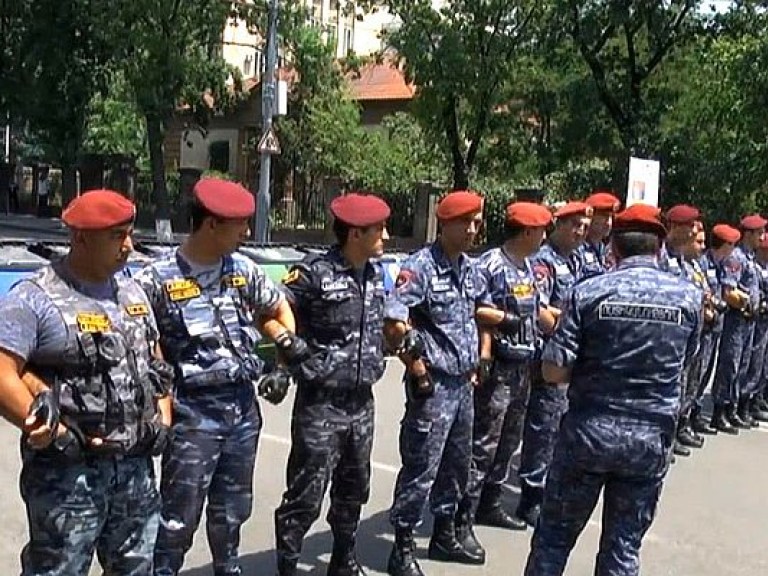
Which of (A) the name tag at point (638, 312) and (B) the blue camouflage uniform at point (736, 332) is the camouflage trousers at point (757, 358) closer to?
(B) the blue camouflage uniform at point (736, 332)

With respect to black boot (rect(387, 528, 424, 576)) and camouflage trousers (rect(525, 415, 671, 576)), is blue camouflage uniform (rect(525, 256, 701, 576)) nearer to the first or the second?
camouflage trousers (rect(525, 415, 671, 576))

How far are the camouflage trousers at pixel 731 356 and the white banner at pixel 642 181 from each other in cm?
521

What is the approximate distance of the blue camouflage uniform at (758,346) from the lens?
9602mm

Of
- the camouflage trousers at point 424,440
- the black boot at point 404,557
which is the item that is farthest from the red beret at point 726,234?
the black boot at point 404,557

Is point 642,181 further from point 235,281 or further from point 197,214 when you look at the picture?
point 197,214

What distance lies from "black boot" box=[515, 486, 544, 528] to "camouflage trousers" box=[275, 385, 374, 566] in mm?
1677

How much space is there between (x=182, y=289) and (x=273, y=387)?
1.82 feet

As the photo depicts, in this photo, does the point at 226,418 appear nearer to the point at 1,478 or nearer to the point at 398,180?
the point at 1,478

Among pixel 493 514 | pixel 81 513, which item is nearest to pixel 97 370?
pixel 81 513

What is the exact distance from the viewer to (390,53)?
89.1 feet

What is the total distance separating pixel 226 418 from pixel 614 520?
1613mm

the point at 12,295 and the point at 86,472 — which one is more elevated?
the point at 12,295

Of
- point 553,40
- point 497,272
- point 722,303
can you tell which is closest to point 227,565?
point 497,272

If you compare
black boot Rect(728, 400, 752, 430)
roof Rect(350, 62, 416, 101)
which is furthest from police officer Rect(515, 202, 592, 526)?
roof Rect(350, 62, 416, 101)
